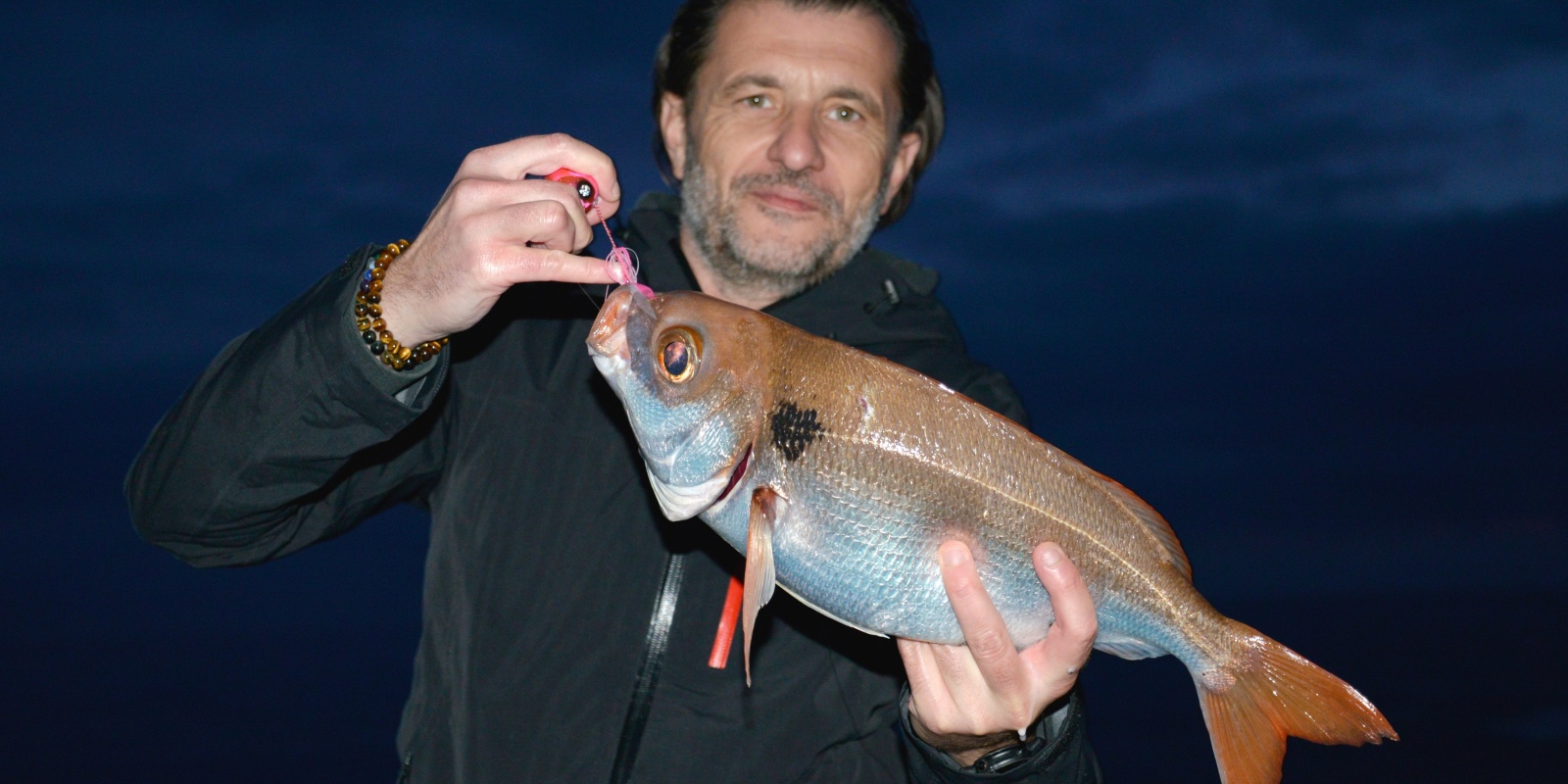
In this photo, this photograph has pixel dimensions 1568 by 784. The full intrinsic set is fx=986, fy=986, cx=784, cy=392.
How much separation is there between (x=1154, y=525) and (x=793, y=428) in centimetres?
95

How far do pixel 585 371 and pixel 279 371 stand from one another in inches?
41.6

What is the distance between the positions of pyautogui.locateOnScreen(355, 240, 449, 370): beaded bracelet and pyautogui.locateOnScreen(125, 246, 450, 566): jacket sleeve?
0.02 metres

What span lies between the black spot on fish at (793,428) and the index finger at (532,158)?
29.3 inches

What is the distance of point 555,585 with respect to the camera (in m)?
3.00

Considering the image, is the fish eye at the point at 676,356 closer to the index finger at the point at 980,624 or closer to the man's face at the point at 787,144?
the index finger at the point at 980,624

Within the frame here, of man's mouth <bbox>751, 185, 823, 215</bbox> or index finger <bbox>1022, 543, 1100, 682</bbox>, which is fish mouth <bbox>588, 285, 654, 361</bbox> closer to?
index finger <bbox>1022, 543, 1100, 682</bbox>

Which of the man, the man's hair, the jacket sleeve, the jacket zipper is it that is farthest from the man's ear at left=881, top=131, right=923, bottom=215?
the jacket sleeve

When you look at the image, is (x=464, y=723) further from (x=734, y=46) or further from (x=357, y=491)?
(x=734, y=46)

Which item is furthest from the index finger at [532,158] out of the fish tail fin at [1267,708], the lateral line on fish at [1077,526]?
the fish tail fin at [1267,708]

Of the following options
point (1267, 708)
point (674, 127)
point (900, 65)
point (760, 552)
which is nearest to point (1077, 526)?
point (1267, 708)

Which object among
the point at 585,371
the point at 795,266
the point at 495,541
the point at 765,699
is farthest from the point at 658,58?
the point at 765,699

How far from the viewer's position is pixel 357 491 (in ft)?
9.53

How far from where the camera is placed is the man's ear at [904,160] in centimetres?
426

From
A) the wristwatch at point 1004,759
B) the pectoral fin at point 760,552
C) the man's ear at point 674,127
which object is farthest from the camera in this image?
the man's ear at point 674,127
